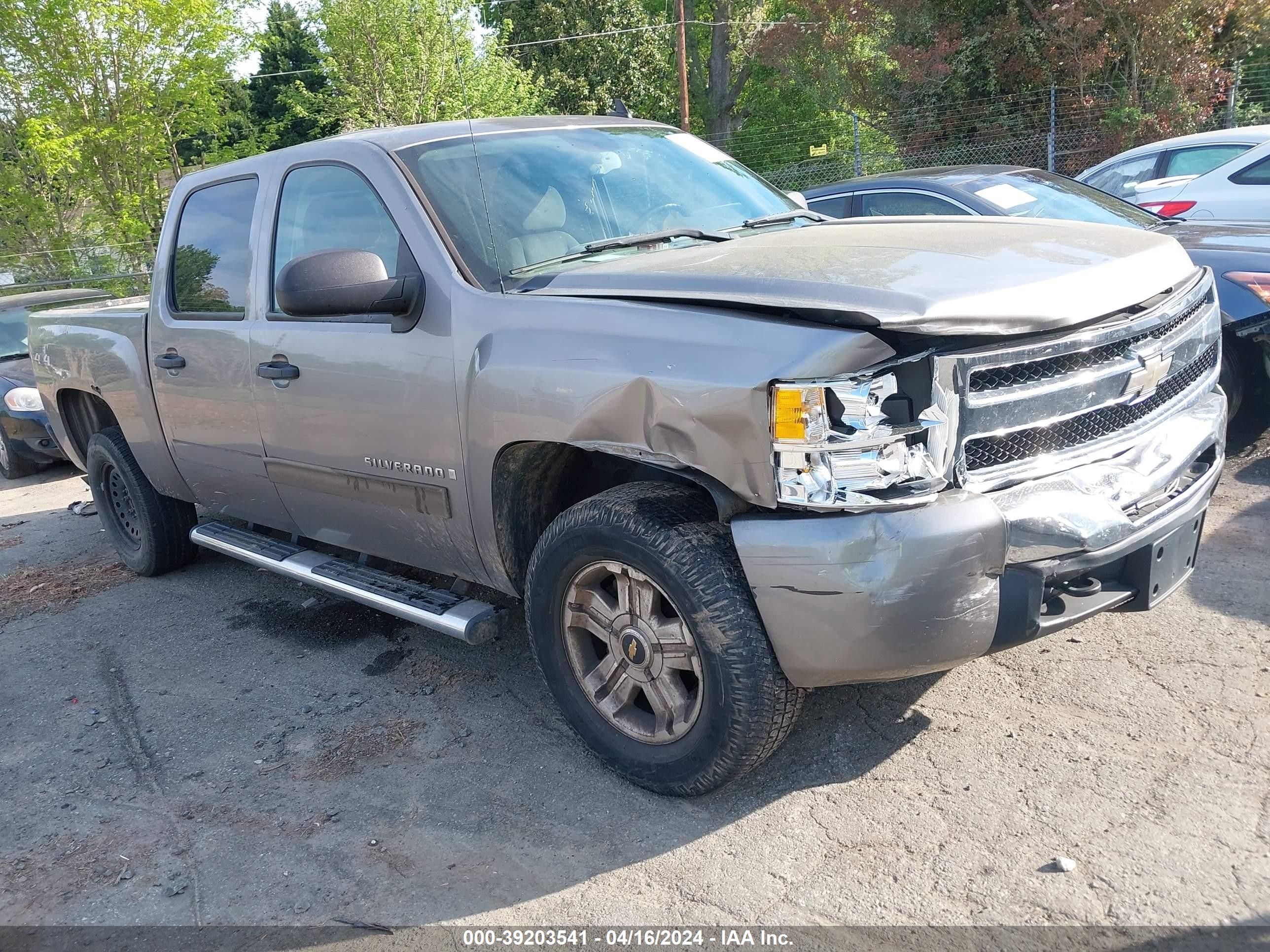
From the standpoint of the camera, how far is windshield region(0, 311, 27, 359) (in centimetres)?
976

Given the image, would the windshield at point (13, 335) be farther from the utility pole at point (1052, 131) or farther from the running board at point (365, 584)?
the utility pole at point (1052, 131)

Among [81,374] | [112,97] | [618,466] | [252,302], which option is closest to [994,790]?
[618,466]

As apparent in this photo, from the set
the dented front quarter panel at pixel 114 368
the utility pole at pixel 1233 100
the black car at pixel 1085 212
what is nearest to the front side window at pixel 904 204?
the black car at pixel 1085 212

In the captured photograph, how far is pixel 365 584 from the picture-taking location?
3.91 meters

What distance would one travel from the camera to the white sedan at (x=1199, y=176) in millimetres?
8211

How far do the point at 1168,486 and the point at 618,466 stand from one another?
1621 mm

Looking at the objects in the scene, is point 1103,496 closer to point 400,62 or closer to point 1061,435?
point 1061,435

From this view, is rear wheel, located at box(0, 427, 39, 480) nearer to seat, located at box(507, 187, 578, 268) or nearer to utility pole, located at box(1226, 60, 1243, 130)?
seat, located at box(507, 187, 578, 268)

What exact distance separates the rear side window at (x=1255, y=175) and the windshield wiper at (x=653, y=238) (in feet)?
21.6

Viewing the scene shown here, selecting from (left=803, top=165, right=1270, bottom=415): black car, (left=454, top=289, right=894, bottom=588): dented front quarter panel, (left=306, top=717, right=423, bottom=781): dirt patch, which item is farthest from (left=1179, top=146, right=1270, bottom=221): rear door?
(left=306, top=717, right=423, bottom=781): dirt patch

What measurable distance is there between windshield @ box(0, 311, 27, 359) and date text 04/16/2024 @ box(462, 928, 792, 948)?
922cm

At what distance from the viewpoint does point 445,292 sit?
331 cm

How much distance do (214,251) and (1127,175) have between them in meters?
8.47

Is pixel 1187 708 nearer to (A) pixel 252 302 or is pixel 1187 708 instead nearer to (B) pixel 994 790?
(B) pixel 994 790
